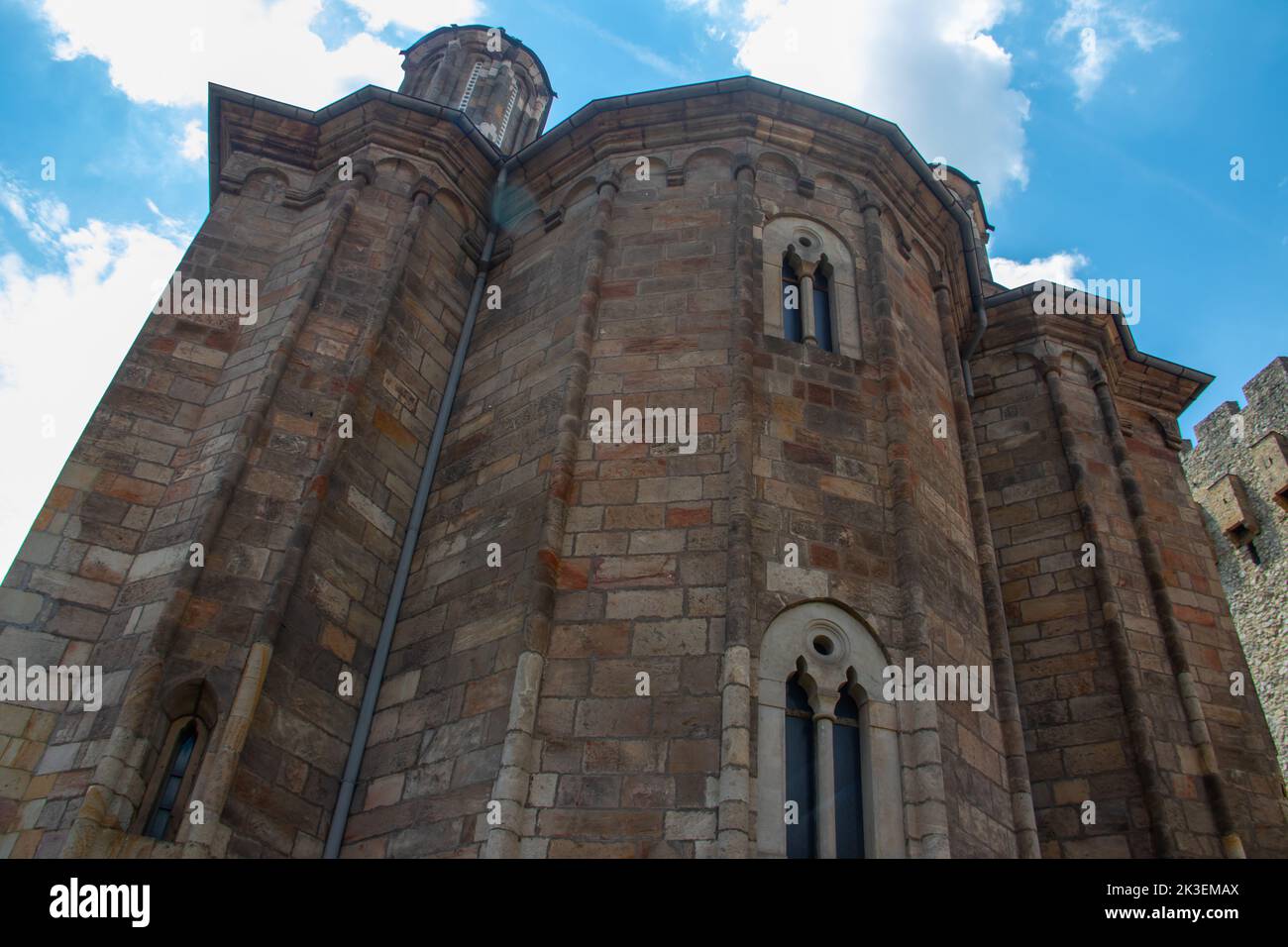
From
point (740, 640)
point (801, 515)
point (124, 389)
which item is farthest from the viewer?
point (124, 389)

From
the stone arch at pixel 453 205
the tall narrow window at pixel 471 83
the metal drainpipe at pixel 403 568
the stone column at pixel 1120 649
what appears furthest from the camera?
the tall narrow window at pixel 471 83

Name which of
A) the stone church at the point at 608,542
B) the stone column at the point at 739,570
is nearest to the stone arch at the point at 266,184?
the stone church at the point at 608,542

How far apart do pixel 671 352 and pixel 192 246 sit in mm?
5762

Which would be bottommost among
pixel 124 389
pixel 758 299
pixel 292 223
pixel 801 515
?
pixel 801 515

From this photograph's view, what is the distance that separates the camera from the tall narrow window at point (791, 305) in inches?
434

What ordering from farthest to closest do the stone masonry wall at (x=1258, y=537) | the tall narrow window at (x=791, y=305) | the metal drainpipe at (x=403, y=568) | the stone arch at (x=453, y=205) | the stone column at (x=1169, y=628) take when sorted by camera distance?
1. the stone masonry wall at (x=1258, y=537)
2. the stone arch at (x=453, y=205)
3. the tall narrow window at (x=791, y=305)
4. the stone column at (x=1169, y=628)
5. the metal drainpipe at (x=403, y=568)

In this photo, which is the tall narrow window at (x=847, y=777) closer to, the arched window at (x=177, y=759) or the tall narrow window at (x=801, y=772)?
the tall narrow window at (x=801, y=772)

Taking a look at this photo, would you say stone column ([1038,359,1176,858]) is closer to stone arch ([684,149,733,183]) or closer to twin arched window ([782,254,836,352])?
twin arched window ([782,254,836,352])

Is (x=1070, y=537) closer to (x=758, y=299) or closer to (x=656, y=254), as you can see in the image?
(x=758, y=299)

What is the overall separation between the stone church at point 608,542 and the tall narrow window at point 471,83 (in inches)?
379

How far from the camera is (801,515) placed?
913cm

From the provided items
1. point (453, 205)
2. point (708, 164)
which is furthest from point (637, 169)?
point (453, 205)

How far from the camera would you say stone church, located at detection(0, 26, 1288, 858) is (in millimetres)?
7719
